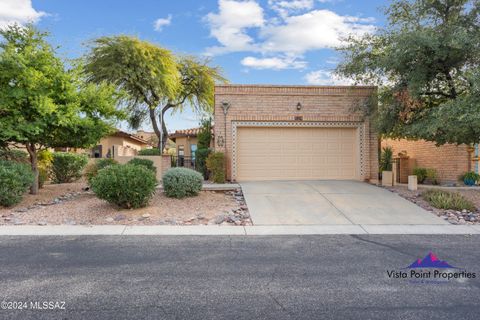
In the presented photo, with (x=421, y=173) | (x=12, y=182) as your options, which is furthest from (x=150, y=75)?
(x=421, y=173)

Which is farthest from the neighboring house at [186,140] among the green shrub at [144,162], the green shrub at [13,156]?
the green shrub at [13,156]

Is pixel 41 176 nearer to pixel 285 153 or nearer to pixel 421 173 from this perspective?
pixel 285 153

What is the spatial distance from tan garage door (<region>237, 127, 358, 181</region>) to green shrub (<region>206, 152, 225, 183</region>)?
2.99 feet

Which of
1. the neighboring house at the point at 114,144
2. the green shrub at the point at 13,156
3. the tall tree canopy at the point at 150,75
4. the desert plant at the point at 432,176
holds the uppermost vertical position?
the tall tree canopy at the point at 150,75

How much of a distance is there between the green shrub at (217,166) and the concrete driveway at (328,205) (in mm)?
993

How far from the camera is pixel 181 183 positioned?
32.7 ft

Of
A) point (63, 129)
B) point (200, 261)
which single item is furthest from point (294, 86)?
point (200, 261)

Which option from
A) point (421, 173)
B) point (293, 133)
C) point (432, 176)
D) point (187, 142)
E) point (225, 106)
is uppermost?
point (225, 106)

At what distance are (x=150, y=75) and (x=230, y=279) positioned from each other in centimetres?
1643

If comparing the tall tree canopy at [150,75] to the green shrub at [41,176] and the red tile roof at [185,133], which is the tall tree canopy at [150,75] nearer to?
the red tile roof at [185,133]

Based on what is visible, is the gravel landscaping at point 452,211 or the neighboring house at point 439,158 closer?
the gravel landscaping at point 452,211

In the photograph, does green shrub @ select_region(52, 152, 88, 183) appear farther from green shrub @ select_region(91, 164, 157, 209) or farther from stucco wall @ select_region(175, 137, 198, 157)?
stucco wall @ select_region(175, 137, 198, 157)

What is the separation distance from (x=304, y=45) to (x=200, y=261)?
12.3 meters

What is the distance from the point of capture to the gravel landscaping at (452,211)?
828cm
